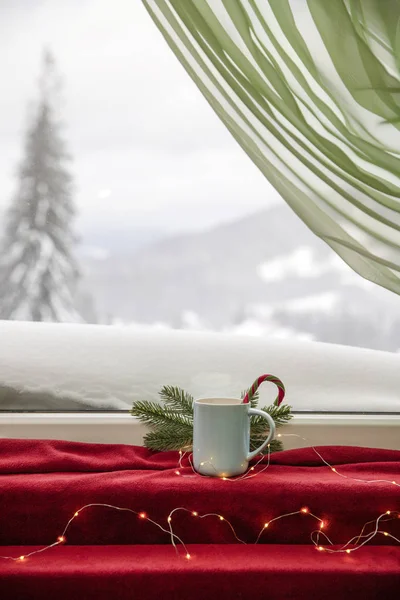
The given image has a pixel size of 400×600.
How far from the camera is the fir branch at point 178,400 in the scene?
913 mm

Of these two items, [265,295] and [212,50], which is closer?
[212,50]

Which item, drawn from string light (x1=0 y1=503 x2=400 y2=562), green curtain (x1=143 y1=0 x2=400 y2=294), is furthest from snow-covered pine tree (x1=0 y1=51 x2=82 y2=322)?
string light (x1=0 y1=503 x2=400 y2=562)

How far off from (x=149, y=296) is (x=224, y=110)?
0.38m

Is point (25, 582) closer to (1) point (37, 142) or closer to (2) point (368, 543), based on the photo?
(2) point (368, 543)

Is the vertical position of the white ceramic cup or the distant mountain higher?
the distant mountain

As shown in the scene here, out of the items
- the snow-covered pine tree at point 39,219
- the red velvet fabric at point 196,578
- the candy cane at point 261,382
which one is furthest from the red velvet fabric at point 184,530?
the snow-covered pine tree at point 39,219

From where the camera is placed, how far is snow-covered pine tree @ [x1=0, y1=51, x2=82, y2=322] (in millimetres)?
1007

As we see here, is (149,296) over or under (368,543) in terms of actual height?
over

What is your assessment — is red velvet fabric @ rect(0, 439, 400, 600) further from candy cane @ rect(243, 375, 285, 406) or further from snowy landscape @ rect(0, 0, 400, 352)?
snowy landscape @ rect(0, 0, 400, 352)

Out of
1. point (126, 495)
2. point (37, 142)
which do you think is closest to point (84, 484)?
point (126, 495)

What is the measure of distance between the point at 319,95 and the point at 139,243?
42cm

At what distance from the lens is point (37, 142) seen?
1.01m

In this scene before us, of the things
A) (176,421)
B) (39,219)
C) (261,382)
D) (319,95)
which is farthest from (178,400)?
(319,95)

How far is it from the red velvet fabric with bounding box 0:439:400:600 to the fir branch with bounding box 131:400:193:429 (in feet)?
0.23
